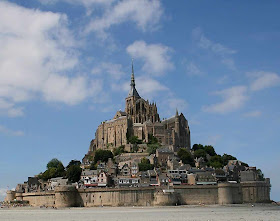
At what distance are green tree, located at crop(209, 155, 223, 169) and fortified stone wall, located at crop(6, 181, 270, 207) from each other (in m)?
22.4

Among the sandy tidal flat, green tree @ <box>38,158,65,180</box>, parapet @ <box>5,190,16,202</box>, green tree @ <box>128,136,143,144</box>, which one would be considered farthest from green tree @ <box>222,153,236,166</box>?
parapet @ <box>5,190,16,202</box>

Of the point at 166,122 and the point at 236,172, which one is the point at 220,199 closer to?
the point at 236,172

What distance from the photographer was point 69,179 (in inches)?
3625

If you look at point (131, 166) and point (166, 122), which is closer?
point (131, 166)

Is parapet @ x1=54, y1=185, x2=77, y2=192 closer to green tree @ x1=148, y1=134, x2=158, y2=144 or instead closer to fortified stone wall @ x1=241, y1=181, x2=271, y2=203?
fortified stone wall @ x1=241, y1=181, x2=271, y2=203

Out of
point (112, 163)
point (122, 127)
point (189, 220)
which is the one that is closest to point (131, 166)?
point (112, 163)

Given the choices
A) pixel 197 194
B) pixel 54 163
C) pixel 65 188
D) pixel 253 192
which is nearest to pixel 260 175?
pixel 253 192

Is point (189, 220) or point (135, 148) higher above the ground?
point (135, 148)

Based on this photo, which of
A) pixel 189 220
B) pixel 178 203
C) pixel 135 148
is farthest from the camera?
pixel 135 148

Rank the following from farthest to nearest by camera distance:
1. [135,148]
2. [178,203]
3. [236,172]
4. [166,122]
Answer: [166,122], [135,148], [236,172], [178,203]

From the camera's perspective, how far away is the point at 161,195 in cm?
7150

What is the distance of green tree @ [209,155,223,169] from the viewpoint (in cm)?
10168

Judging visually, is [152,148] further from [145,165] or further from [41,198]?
[41,198]

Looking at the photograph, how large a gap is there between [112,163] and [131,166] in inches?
224
